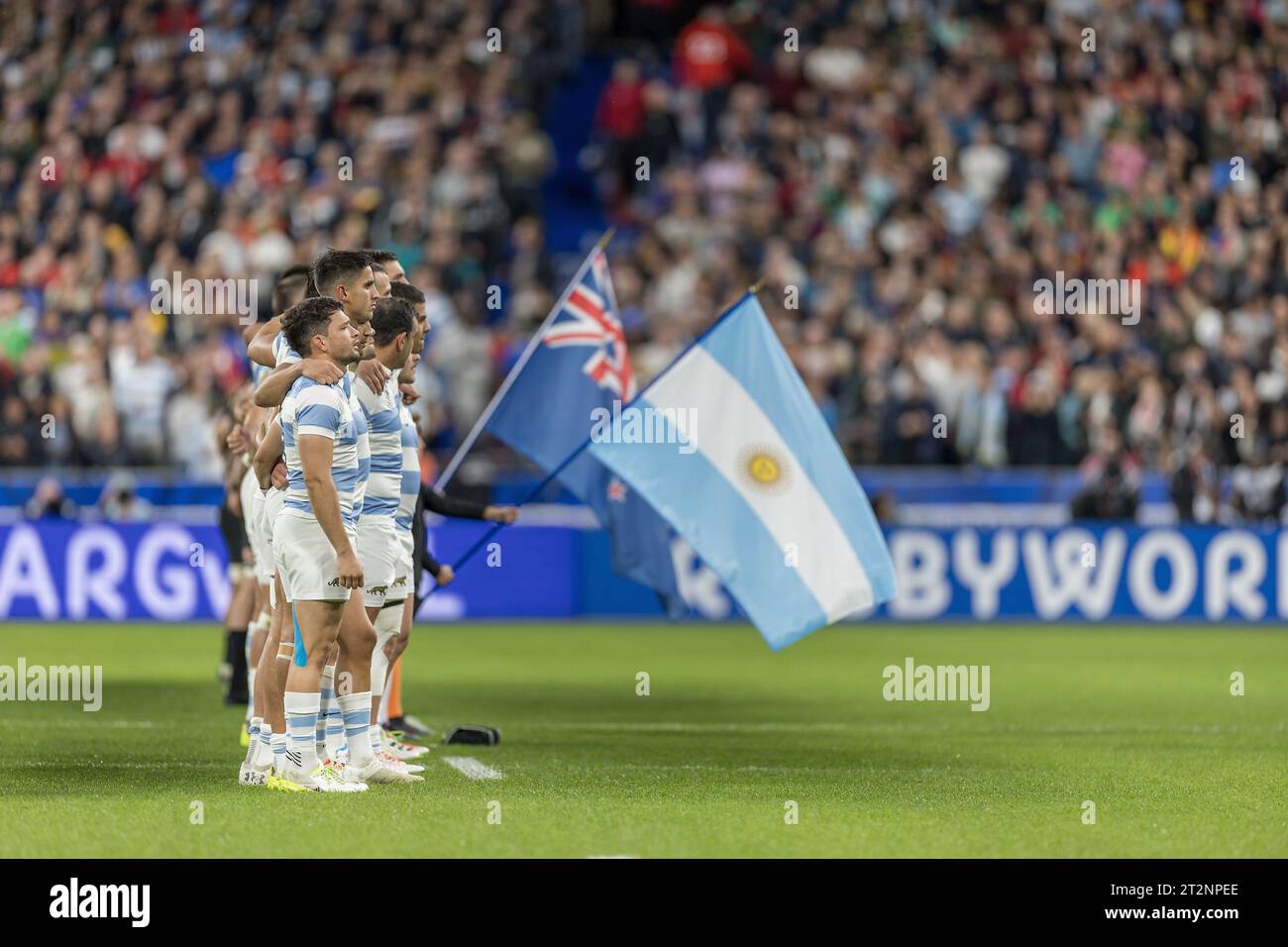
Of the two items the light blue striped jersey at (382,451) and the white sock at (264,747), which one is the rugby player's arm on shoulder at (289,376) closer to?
the light blue striped jersey at (382,451)

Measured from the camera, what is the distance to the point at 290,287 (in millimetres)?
11984

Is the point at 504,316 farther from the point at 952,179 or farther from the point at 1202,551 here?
the point at 1202,551

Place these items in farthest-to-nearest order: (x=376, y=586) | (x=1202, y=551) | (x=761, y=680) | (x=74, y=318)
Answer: (x=74, y=318) < (x=1202, y=551) < (x=761, y=680) < (x=376, y=586)

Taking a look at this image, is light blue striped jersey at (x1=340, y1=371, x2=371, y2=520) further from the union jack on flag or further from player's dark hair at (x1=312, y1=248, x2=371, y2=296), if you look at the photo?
the union jack on flag

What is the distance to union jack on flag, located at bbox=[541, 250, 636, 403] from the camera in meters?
14.8

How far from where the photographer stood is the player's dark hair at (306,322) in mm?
9789

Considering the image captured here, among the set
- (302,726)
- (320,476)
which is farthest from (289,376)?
(302,726)

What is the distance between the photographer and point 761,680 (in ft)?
56.9

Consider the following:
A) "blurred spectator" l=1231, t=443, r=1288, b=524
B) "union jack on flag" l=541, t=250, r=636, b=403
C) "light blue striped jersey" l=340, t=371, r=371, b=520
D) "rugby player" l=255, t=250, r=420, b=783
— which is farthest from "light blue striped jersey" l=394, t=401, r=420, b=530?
"blurred spectator" l=1231, t=443, r=1288, b=524

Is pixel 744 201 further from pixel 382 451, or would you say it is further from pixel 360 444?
pixel 360 444

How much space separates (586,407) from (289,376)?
4.73 metres

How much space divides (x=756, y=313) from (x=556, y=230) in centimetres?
1669

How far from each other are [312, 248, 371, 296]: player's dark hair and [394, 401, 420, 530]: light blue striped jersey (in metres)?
1.24
